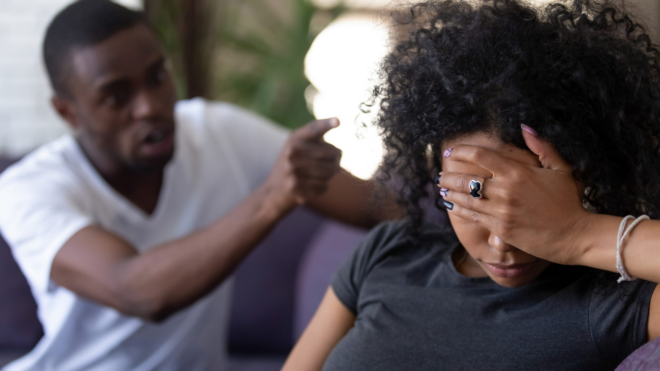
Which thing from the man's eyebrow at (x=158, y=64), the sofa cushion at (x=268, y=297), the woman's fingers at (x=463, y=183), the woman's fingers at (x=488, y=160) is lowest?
the sofa cushion at (x=268, y=297)

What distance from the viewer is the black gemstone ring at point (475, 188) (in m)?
0.71

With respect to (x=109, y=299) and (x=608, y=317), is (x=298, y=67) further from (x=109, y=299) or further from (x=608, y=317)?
(x=608, y=317)

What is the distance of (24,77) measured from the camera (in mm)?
2621

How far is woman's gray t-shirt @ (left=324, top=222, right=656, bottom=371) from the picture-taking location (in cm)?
75

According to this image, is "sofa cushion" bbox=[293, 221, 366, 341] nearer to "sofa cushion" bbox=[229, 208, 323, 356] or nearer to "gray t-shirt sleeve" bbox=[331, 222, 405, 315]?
"sofa cushion" bbox=[229, 208, 323, 356]

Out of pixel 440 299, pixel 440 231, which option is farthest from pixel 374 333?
pixel 440 231

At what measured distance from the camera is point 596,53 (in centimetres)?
74

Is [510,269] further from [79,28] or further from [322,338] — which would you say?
[79,28]

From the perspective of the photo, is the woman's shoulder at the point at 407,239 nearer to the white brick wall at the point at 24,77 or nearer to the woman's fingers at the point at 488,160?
the woman's fingers at the point at 488,160

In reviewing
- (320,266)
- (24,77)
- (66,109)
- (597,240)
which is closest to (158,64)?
(66,109)

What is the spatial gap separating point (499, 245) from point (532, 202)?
9 centimetres

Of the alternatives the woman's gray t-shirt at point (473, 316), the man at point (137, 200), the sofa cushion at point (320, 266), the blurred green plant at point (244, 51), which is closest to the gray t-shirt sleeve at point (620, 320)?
the woman's gray t-shirt at point (473, 316)

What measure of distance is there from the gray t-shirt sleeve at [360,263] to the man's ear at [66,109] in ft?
3.15

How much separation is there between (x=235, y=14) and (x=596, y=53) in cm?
269
